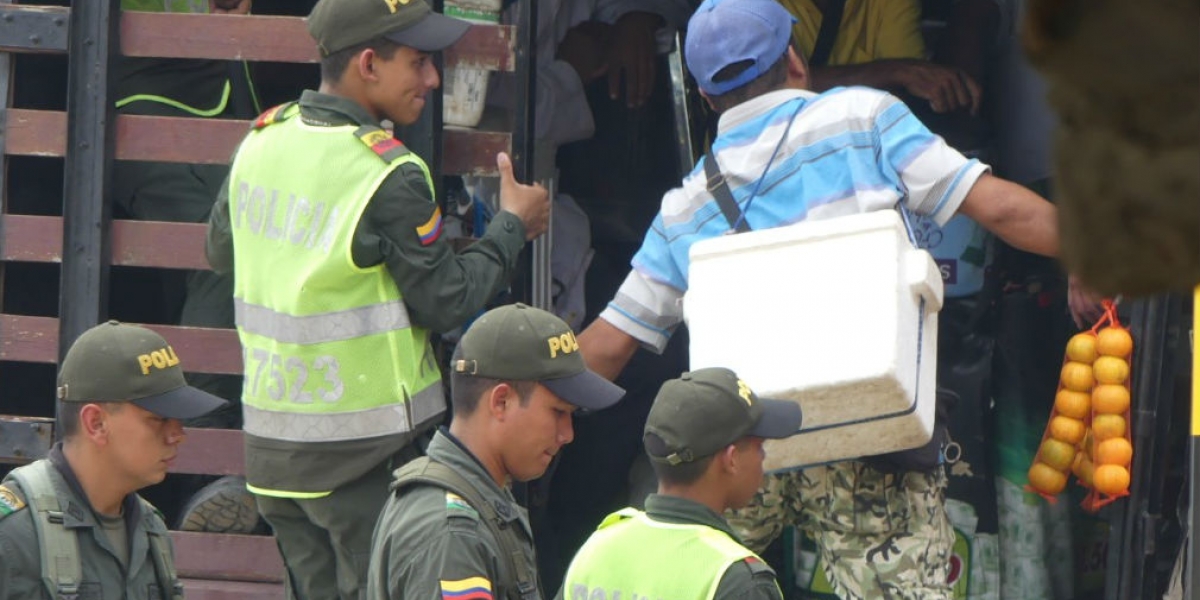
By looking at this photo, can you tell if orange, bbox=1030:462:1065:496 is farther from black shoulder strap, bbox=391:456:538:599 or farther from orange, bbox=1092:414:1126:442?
black shoulder strap, bbox=391:456:538:599

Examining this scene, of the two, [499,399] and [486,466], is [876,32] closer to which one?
[499,399]

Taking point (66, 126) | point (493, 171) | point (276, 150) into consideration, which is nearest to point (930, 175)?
point (493, 171)

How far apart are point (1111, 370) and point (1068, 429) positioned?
0.84 ft

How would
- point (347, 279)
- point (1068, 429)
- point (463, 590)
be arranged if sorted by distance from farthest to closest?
1. point (1068, 429)
2. point (347, 279)
3. point (463, 590)

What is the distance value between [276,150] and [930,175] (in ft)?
5.31

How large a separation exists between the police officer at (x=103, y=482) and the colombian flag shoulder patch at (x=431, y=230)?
65 cm

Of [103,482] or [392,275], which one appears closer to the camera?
[103,482]

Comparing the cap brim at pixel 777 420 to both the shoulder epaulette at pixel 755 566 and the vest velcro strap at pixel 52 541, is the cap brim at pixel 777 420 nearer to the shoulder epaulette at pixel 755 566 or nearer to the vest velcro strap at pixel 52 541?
the shoulder epaulette at pixel 755 566

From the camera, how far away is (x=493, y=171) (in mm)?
4953

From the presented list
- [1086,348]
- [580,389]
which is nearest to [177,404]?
[580,389]

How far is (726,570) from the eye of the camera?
3.31 m

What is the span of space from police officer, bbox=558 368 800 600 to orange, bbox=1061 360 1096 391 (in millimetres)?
1411

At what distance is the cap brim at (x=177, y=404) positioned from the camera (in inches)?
163

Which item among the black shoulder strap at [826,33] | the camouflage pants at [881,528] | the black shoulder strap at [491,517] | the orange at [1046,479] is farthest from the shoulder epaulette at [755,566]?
the black shoulder strap at [826,33]
